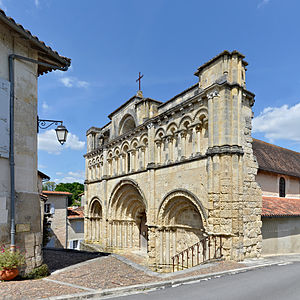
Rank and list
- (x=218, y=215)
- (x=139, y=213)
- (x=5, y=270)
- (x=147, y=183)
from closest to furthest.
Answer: (x=5, y=270) < (x=218, y=215) < (x=147, y=183) < (x=139, y=213)

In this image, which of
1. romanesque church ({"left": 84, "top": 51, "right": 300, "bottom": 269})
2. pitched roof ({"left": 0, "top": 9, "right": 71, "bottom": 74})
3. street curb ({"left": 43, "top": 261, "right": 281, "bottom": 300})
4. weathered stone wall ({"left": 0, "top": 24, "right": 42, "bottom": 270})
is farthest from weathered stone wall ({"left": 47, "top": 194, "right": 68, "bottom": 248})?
street curb ({"left": 43, "top": 261, "right": 281, "bottom": 300})

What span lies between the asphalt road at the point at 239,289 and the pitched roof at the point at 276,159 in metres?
7.43

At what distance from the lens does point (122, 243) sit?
61.4 feet

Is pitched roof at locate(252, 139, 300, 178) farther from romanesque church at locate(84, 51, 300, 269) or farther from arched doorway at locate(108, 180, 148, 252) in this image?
arched doorway at locate(108, 180, 148, 252)

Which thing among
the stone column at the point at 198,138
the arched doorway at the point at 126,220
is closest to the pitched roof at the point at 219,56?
the stone column at the point at 198,138

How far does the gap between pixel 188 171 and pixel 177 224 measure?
312cm

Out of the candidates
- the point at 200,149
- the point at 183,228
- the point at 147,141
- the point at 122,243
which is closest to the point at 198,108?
the point at 200,149

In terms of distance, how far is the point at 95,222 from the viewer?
22.6 meters

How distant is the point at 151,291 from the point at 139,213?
13138 mm

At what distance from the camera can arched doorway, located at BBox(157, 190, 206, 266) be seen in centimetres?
1231

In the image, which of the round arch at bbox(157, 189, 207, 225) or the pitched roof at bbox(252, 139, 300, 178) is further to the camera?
the pitched roof at bbox(252, 139, 300, 178)

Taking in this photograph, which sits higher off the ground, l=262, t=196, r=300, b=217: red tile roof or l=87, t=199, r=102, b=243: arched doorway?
l=262, t=196, r=300, b=217: red tile roof

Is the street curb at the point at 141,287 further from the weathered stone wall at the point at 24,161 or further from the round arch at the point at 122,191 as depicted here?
the round arch at the point at 122,191

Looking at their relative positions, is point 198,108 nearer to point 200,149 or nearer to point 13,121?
point 200,149
